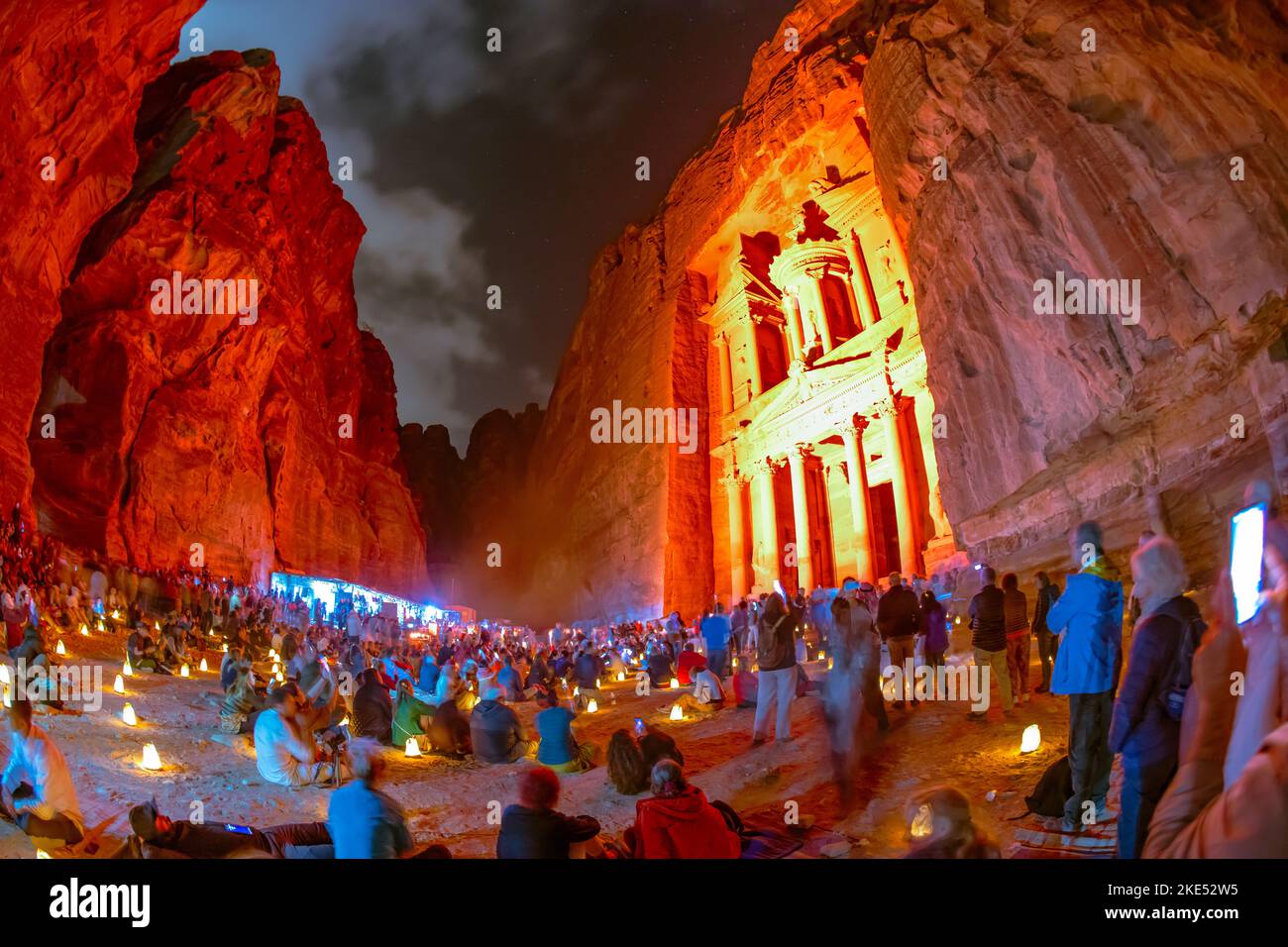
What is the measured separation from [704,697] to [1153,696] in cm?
889

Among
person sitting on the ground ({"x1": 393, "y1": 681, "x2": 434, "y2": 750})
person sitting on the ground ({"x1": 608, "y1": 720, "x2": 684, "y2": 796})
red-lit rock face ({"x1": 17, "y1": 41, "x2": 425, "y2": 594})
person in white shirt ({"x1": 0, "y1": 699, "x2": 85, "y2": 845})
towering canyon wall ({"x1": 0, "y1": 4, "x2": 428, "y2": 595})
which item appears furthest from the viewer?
red-lit rock face ({"x1": 17, "y1": 41, "x2": 425, "y2": 594})

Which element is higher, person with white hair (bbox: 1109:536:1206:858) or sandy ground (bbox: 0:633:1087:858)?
person with white hair (bbox: 1109:536:1206:858)

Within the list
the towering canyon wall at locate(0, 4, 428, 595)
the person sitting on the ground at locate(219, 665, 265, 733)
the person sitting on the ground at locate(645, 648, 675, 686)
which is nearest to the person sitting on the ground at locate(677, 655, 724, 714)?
the person sitting on the ground at locate(645, 648, 675, 686)

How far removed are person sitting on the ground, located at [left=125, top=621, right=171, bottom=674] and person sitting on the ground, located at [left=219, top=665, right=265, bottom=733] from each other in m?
4.08

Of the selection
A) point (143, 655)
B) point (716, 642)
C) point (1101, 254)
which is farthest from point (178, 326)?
point (1101, 254)

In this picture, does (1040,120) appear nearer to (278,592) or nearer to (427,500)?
(278,592)

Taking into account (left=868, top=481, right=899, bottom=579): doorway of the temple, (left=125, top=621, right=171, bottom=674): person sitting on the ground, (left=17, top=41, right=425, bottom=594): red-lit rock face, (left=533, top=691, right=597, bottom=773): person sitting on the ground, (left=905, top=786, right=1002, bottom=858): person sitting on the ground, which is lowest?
(left=533, top=691, right=597, bottom=773): person sitting on the ground

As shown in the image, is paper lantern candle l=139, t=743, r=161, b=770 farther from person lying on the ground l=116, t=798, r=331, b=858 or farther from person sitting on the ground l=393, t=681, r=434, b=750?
person lying on the ground l=116, t=798, r=331, b=858

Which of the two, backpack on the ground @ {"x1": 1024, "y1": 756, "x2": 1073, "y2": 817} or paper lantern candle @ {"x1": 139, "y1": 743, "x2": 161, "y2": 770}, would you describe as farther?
paper lantern candle @ {"x1": 139, "y1": 743, "x2": 161, "y2": 770}

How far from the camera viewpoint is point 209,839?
15.2 ft

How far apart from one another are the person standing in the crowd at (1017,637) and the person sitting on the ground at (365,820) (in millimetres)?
Answer: 7044

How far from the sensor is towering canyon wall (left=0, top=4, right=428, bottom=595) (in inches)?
786

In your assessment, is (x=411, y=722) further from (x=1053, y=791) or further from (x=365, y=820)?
(x=1053, y=791)

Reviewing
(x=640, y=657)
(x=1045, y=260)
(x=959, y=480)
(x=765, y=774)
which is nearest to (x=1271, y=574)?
(x=765, y=774)
